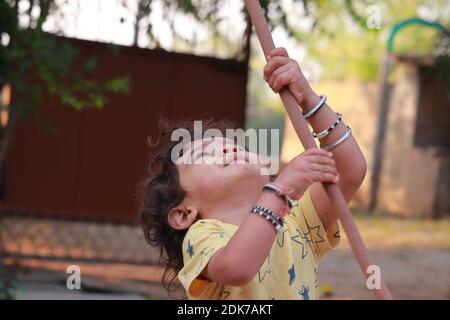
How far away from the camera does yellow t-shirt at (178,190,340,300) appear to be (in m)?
2.08

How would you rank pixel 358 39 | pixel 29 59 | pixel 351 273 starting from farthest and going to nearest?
1. pixel 358 39
2. pixel 351 273
3. pixel 29 59

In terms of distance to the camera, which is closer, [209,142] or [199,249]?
[199,249]

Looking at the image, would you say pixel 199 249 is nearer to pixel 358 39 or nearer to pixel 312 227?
pixel 312 227

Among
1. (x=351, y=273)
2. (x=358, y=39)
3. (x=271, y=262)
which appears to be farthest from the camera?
(x=358, y=39)

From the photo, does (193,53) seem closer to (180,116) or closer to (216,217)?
(180,116)

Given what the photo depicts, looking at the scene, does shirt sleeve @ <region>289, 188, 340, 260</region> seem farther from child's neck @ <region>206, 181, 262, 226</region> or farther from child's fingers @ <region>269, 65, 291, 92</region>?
child's fingers @ <region>269, 65, 291, 92</region>

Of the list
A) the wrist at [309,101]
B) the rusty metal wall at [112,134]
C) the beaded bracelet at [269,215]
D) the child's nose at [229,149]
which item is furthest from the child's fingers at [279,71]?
the rusty metal wall at [112,134]

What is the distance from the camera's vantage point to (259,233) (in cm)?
191

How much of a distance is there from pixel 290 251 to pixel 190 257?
30 centimetres

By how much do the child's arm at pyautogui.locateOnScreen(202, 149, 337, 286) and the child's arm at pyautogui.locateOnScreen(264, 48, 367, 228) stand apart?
0.75ft

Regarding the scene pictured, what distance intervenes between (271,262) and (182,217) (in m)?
0.29

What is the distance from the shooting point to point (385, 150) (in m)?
14.4
